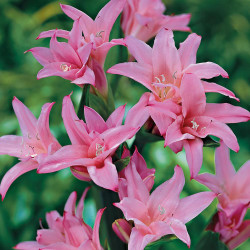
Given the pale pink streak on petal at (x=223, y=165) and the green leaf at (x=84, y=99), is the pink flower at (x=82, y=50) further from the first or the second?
the pale pink streak on petal at (x=223, y=165)

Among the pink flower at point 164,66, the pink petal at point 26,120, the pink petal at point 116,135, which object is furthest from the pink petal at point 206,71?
the pink petal at point 26,120

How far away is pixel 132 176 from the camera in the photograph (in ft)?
1.67

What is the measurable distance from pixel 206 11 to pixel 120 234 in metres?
1.18

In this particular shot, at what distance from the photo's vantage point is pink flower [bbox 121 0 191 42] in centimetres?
65

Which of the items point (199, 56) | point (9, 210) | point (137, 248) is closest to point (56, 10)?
point (199, 56)

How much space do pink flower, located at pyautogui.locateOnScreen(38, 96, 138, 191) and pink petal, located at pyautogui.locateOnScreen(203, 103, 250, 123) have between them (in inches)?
4.2

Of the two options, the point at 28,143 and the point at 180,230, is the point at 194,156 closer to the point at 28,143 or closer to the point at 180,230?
the point at 180,230

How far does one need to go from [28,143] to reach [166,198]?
19 cm

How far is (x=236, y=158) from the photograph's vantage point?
4.04 ft

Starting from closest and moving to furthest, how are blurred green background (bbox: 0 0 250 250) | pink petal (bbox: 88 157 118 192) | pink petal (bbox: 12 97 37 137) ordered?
pink petal (bbox: 88 157 118 192), pink petal (bbox: 12 97 37 137), blurred green background (bbox: 0 0 250 250)

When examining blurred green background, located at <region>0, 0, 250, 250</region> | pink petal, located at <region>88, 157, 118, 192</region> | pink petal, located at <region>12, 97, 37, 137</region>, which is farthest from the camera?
blurred green background, located at <region>0, 0, 250, 250</region>

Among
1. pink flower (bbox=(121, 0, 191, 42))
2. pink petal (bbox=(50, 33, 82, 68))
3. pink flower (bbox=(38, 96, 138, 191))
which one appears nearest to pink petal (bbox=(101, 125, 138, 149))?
pink flower (bbox=(38, 96, 138, 191))

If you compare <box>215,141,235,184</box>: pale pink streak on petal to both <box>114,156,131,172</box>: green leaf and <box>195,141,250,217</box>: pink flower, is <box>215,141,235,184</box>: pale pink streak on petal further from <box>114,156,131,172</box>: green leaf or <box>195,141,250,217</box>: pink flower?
<box>114,156,131,172</box>: green leaf

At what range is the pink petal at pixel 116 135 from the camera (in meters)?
0.49
